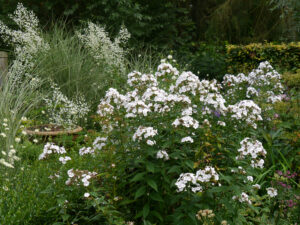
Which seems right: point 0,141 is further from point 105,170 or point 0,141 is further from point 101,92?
point 101,92

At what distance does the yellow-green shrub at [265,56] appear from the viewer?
8.22 metres

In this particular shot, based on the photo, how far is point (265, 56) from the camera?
27.8 feet

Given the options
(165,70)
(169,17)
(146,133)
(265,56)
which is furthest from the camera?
(169,17)

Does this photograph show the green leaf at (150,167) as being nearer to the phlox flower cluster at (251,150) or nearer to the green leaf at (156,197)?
the green leaf at (156,197)

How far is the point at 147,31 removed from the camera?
11344 mm

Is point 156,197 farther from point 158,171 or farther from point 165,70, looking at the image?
point 165,70

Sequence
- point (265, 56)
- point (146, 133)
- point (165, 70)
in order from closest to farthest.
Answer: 1. point (146, 133)
2. point (165, 70)
3. point (265, 56)

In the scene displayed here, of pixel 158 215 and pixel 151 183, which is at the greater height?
pixel 151 183

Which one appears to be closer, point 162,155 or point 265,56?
point 162,155

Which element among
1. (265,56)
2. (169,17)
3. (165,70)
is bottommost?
(165,70)

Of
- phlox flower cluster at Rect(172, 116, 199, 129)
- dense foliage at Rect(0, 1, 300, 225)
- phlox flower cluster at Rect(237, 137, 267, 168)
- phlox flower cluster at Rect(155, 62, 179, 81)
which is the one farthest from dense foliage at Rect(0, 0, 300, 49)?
phlox flower cluster at Rect(172, 116, 199, 129)

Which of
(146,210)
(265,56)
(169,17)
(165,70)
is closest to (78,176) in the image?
(146,210)

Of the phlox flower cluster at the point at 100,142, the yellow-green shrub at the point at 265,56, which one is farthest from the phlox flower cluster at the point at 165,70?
the yellow-green shrub at the point at 265,56

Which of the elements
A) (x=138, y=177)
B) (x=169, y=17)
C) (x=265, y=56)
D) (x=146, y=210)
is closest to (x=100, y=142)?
(x=138, y=177)
